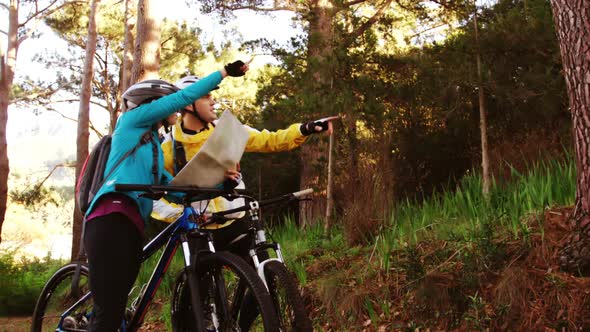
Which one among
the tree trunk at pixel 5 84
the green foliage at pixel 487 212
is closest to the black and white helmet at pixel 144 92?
the green foliage at pixel 487 212

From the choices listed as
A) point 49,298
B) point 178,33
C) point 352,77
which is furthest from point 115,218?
point 178,33

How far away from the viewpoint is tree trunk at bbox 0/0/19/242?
15.7 m

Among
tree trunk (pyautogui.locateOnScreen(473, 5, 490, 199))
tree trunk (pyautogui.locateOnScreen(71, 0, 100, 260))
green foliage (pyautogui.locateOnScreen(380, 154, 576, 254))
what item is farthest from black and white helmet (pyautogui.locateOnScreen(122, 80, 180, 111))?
tree trunk (pyautogui.locateOnScreen(71, 0, 100, 260))

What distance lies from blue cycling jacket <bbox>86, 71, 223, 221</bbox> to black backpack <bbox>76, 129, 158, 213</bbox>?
0.02 metres

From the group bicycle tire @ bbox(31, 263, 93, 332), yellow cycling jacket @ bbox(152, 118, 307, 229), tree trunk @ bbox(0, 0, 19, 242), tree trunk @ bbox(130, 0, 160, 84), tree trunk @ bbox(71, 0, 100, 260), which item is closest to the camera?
yellow cycling jacket @ bbox(152, 118, 307, 229)

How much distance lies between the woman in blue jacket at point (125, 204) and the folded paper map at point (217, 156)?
27 cm

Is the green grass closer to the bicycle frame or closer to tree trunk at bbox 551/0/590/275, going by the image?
tree trunk at bbox 551/0/590/275

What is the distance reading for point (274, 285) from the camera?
11.5ft

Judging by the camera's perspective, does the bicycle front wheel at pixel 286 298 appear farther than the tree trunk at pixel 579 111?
No

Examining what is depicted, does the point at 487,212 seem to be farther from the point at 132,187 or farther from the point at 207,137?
the point at 132,187

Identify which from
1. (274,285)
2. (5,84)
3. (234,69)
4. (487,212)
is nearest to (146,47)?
(487,212)

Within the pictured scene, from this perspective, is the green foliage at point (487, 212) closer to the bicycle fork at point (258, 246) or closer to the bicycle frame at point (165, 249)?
the bicycle fork at point (258, 246)

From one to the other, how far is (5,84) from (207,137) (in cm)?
1454

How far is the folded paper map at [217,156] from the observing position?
3.27 meters
